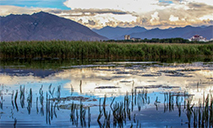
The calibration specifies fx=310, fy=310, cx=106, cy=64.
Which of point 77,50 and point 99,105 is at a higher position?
point 77,50

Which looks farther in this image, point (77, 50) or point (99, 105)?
point (77, 50)

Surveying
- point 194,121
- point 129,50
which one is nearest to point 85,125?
point 194,121

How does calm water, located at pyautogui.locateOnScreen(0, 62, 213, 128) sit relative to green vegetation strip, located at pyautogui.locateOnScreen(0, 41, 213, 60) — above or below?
below

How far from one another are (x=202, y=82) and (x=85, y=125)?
9.25 meters

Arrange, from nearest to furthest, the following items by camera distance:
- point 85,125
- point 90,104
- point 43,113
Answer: point 85,125
point 43,113
point 90,104

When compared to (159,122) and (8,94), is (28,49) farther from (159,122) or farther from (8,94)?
(159,122)

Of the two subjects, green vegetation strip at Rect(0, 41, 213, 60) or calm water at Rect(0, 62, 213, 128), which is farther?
green vegetation strip at Rect(0, 41, 213, 60)

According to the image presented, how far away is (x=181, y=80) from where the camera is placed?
55.3ft

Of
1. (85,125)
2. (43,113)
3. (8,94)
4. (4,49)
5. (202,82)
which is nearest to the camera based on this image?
(85,125)

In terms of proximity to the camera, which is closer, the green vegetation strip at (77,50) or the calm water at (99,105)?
the calm water at (99,105)

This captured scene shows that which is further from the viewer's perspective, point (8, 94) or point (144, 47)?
point (144, 47)

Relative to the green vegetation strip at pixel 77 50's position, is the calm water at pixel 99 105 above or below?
below

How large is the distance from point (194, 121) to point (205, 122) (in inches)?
→ 13.0

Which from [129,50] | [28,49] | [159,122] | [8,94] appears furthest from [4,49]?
[159,122]
